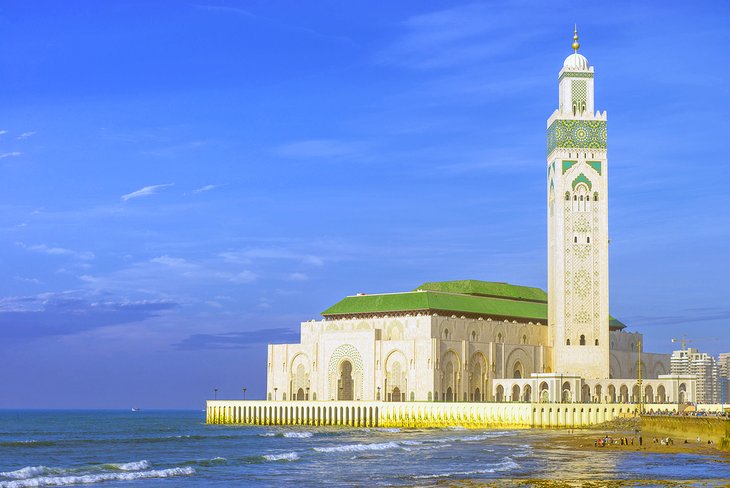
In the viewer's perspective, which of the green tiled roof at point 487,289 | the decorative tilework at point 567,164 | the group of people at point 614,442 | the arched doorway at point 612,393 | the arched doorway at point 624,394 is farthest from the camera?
the green tiled roof at point 487,289

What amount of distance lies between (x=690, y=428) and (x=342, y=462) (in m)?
29.8

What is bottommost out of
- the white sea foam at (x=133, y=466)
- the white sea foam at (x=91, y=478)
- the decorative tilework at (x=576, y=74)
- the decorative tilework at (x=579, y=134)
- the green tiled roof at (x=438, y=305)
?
the white sea foam at (x=133, y=466)

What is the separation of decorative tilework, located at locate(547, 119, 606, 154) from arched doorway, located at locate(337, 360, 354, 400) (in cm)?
3300

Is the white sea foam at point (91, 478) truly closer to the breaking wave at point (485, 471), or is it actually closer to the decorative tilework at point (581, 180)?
the breaking wave at point (485, 471)

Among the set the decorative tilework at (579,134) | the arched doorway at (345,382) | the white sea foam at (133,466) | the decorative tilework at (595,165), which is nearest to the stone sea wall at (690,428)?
the decorative tilework at (595,165)

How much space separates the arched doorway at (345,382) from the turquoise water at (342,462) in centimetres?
2379

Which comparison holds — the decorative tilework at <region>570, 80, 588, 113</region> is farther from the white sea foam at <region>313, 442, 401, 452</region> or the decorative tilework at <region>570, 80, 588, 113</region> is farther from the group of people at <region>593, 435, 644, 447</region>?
the white sea foam at <region>313, 442, 401, 452</region>

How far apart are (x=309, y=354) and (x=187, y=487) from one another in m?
71.5

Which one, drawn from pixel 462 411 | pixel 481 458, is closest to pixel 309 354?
pixel 462 411

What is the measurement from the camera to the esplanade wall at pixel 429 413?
104438 mm

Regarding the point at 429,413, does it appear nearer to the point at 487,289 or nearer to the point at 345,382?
the point at 345,382

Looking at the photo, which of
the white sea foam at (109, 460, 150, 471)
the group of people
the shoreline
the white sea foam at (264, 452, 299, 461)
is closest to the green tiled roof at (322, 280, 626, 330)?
the shoreline

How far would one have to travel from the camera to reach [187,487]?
56875 millimetres

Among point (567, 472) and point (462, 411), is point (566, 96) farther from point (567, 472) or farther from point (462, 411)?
point (567, 472)
